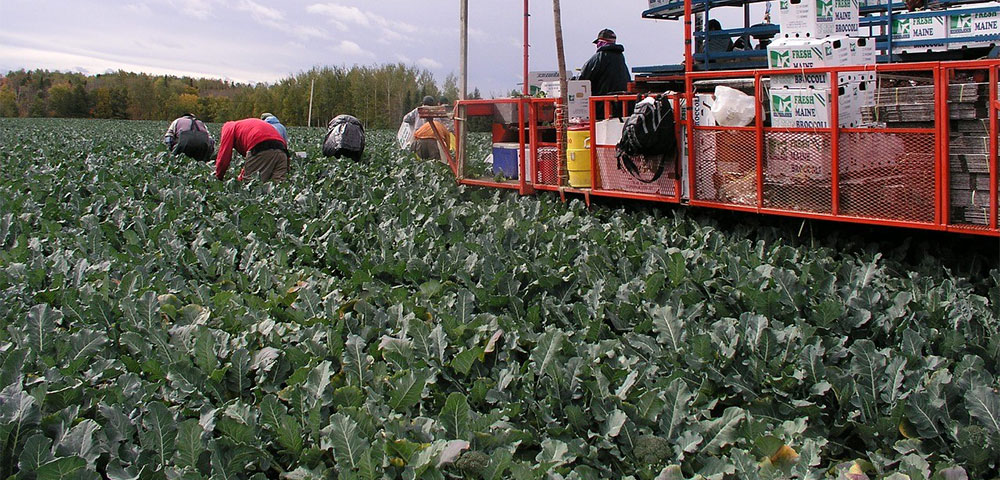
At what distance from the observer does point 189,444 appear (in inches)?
118

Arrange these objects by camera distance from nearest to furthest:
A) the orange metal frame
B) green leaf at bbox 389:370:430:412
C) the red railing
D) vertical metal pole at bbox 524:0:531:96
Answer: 1. green leaf at bbox 389:370:430:412
2. the orange metal frame
3. the red railing
4. vertical metal pole at bbox 524:0:531:96

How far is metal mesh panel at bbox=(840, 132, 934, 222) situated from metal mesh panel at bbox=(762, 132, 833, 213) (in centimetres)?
12

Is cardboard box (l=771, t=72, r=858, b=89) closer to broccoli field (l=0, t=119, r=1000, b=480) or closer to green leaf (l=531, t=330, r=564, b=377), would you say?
broccoli field (l=0, t=119, r=1000, b=480)

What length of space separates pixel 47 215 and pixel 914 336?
24.9 ft

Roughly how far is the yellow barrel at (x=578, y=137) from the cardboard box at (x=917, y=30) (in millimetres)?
3327

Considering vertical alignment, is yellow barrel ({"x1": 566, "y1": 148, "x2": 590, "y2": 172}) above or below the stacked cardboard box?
below

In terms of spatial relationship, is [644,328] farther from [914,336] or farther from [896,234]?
[896,234]

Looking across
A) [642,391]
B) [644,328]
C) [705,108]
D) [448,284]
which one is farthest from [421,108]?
[642,391]

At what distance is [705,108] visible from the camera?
6.59m

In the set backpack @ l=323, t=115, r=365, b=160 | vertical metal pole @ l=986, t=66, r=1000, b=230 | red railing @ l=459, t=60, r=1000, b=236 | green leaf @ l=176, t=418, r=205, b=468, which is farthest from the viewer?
backpack @ l=323, t=115, r=365, b=160

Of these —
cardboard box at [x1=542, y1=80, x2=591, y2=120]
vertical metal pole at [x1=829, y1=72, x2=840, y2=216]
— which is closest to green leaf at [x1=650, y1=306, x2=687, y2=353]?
vertical metal pole at [x1=829, y1=72, x2=840, y2=216]

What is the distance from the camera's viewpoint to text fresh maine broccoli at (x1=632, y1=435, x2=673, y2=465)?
10.3 feet

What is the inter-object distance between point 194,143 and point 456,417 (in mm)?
12365

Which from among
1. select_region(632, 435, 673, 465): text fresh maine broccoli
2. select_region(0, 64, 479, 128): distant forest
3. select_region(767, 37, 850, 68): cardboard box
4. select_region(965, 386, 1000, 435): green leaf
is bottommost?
select_region(632, 435, 673, 465): text fresh maine broccoli
